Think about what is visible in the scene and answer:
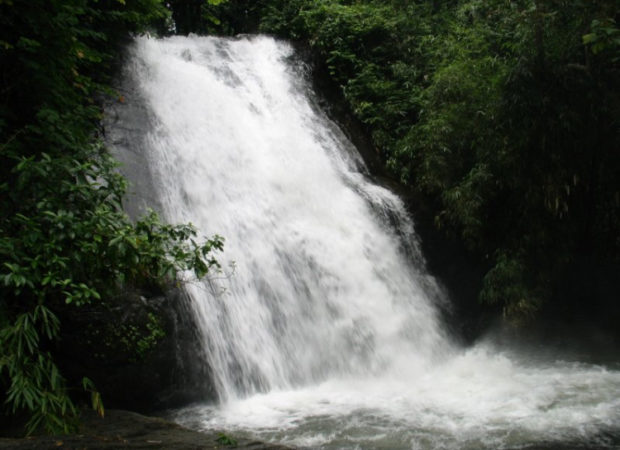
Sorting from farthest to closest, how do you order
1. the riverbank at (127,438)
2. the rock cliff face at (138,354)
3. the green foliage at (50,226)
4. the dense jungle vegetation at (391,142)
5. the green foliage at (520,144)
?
the green foliage at (520,144)
the rock cliff face at (138,354)
the dense jungle vegetation at (391,142)
the green foliage at (50,226)
the riverbank at (127,438)

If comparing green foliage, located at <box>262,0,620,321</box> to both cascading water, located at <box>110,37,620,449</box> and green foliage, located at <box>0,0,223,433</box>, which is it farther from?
green foliage, located at <box>0,0,223,433</box>

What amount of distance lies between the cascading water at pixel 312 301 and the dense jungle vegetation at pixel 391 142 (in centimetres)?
92

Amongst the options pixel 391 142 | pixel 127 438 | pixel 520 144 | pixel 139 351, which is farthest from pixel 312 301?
pixel 391 142

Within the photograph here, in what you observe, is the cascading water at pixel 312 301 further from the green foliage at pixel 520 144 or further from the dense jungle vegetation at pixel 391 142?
the green foliage at pixel 520 144

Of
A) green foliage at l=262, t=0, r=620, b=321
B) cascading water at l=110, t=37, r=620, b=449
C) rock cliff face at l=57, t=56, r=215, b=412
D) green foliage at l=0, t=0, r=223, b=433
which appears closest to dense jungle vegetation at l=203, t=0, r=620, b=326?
green foliage at l=262, t=0, r=620, b=321

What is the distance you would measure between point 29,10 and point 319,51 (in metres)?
8.73

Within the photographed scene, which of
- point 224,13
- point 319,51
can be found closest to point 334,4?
point 319,51

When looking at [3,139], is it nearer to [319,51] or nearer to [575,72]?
[575,72]

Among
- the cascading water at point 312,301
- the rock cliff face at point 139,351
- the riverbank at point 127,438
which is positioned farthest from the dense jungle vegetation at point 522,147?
the riverbank at point 127,438

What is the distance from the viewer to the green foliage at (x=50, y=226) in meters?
4.05

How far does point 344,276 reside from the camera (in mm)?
8031

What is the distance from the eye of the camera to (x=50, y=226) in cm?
427

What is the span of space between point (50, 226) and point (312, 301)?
4.09 meters

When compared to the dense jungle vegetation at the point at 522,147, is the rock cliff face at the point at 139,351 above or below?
below
